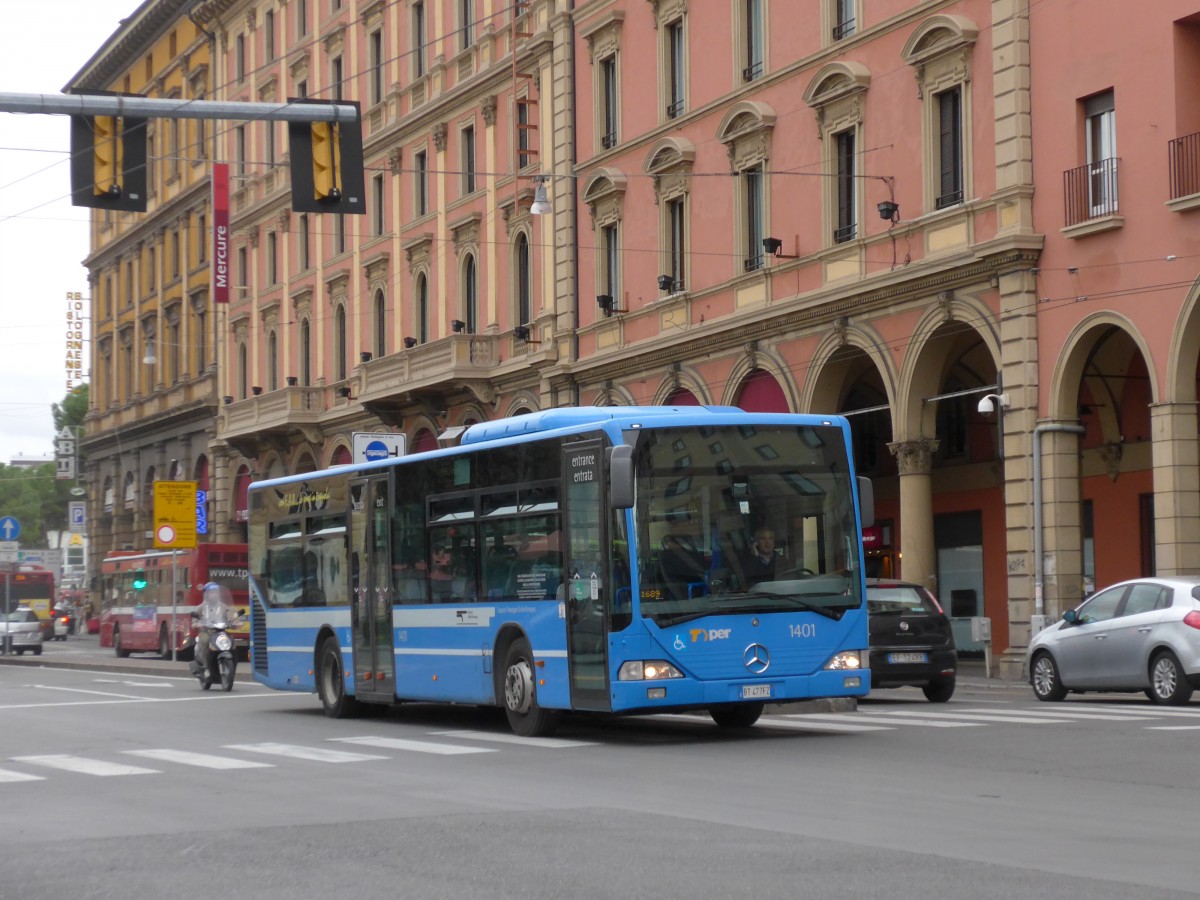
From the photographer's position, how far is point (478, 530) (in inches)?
779

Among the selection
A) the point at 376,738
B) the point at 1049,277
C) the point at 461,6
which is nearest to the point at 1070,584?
the point at 1049,277

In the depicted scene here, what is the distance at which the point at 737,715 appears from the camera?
19391 mm

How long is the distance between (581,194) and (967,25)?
13.9 meters

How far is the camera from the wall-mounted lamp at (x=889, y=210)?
108 ft

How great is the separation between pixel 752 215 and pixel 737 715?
19831 mm

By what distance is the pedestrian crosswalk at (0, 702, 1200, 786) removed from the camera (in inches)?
654

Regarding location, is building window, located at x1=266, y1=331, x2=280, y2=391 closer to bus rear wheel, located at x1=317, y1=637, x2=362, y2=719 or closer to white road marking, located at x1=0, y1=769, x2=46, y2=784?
bus rear wheel, located at x1=317, y1=637, x2=362, y2=719

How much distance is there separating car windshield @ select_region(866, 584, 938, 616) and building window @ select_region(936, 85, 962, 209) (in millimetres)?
9461

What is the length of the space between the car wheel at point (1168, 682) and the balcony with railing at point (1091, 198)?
8778mm

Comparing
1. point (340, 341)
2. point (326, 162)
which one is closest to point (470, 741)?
point (326, 162)

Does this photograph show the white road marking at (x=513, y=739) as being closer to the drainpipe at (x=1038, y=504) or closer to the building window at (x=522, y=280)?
the drainpipe at (x=1038, y=504)

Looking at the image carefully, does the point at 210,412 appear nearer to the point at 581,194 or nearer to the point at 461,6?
the point at 461,6

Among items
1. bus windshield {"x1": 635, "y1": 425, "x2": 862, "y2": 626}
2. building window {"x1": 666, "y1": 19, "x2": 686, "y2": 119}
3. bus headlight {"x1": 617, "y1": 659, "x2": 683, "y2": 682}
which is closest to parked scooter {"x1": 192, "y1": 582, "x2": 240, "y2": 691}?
building window {"x1": 666, "y1": 19, "x2": 686, "y2": 119}

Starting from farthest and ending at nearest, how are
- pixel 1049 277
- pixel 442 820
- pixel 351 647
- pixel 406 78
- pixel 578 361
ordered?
pixel 406 78, pixel 578 361, pixel 1049 277, pixel 351 647, pixel 442 820
